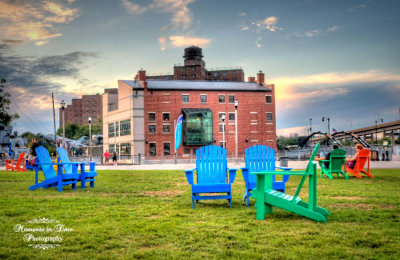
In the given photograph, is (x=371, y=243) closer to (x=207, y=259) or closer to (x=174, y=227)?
(x=207, y=259)

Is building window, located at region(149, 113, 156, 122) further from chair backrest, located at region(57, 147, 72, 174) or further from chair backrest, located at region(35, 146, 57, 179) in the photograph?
chair backrest, located at region(35, 146, 57, 179)

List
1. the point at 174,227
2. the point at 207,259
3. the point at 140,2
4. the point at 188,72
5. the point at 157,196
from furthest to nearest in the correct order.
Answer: the point at 188,72 → the point at 140,2 → the point at 157,196 → the point at 174,227 → the point at 207,259

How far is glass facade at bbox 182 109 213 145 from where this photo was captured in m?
65.5

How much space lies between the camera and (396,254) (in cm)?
428

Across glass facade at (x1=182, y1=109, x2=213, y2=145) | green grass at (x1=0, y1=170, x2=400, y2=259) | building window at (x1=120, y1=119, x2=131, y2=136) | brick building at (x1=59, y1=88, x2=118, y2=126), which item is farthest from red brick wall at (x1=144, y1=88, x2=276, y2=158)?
brick building at (x1=59, y1=88, x2=118, y2=126)

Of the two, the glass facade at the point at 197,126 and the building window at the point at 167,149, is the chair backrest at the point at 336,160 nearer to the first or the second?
the building window at the point at 167,149

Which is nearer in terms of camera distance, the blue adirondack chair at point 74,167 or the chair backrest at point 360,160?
the blue adirondack chair at point 74,167

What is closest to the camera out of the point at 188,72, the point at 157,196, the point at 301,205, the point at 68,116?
the point at 301,205

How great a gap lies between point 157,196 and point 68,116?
7341 inches

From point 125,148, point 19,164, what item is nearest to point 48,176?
point 19,164

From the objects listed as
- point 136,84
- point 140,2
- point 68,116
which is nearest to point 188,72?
point 136,84

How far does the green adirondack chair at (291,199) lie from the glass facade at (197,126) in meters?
58.6

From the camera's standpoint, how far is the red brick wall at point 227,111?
64.5m

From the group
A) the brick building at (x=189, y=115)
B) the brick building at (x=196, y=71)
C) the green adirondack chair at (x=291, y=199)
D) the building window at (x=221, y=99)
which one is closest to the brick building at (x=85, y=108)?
the brick building at (x=196, y=71)
